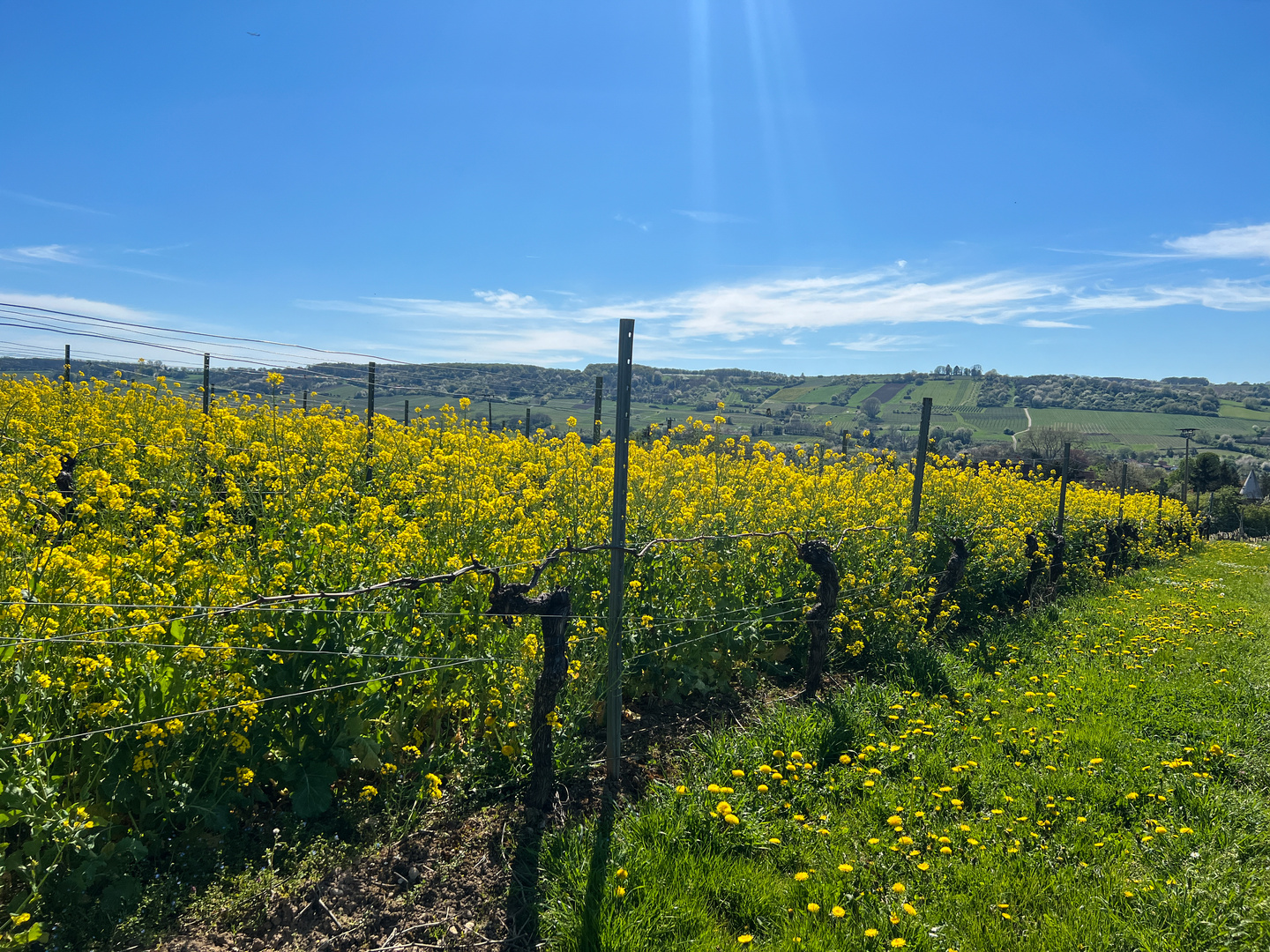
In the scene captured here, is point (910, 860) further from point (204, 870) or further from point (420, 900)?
point (204, 870)

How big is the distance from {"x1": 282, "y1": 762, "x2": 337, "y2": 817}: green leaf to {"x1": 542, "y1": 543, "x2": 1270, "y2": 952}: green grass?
1095 mm

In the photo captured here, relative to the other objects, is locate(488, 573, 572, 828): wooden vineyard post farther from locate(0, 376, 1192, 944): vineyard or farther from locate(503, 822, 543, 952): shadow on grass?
locate(503, 822, 543, 952): shadow on grass

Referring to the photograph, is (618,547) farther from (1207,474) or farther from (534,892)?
(1207,474)

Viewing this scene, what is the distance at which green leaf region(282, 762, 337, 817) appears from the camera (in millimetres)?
3273

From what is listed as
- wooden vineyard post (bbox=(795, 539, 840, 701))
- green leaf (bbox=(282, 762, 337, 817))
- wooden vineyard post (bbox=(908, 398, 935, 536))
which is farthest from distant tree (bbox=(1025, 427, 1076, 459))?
green leaf (bbox=(282, 762, 337, 817))

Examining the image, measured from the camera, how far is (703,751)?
4.59m

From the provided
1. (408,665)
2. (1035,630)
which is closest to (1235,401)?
(1035,630)

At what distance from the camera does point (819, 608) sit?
585cm

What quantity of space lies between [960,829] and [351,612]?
340 cm

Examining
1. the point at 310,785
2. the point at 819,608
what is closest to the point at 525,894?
the point at 310,785

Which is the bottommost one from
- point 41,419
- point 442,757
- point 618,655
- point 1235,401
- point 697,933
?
point 697,933

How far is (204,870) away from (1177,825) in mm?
4923

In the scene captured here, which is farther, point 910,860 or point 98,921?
point 910,860

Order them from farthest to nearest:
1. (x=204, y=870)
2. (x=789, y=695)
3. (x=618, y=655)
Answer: (x=789, y=695) → (x=618, y=655) → (x=204, y=870)
